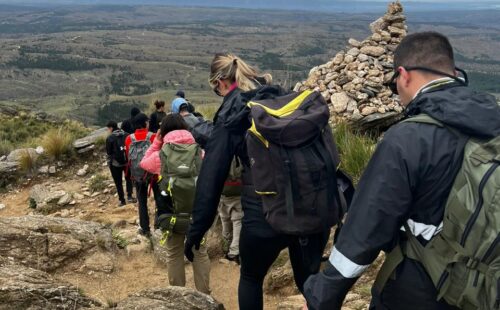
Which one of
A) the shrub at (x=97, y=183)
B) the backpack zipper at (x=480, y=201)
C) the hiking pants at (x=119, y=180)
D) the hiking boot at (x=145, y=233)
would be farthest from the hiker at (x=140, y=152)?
the backpack zipper at (x=480, y=201)

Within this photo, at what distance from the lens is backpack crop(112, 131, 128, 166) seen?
23.2 feet

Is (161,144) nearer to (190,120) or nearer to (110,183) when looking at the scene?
(190,120)

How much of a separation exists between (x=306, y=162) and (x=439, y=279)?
2.72ft

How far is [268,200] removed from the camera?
2410mm

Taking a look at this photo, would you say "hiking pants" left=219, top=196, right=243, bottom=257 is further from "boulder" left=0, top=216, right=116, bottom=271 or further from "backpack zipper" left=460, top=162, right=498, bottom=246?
"backpack zipper" left=460, top=162, right=498, bottom=246

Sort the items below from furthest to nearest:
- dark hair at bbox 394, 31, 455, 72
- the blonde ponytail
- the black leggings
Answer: the blonde ponytail < the black leggings < dark hair at bbox 394, 31, 455, 72

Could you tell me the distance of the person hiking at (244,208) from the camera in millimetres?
2617

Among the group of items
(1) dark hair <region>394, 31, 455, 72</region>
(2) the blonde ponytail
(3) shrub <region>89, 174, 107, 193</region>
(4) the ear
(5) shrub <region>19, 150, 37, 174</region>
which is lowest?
(3) shrub <region>89, 174, 107, 193</region>

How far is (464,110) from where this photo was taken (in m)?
1.60

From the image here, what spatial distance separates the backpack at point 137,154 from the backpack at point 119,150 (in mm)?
1171

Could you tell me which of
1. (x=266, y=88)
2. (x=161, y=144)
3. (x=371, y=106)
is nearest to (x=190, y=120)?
(x=161, y=144)

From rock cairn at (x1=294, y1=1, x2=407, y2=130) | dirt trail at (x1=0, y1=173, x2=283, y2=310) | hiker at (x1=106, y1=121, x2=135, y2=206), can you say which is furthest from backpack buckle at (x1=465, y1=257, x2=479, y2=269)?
hiker at (x1=106, y1=121, x2=135, y2=206)

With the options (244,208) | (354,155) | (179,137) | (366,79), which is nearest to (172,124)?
(179,137)

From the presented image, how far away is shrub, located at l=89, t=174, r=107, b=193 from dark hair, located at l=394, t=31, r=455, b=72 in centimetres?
782
